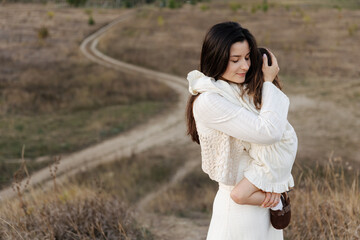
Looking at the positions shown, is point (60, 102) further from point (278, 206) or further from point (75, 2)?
point (75, 2)

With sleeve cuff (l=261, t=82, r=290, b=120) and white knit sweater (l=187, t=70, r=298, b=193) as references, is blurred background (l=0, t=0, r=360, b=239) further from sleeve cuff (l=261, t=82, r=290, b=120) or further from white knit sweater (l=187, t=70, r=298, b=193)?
sleeve cuff (l=261, t=82, r=290, b=120)

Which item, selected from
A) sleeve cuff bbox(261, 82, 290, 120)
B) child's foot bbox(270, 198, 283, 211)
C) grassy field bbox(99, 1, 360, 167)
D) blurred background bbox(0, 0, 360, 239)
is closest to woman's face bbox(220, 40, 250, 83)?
sleeve cuff bbox(261, 82, 290, 120)

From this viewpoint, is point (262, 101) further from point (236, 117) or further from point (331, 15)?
point (331, 15)

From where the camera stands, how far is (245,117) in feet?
5.90

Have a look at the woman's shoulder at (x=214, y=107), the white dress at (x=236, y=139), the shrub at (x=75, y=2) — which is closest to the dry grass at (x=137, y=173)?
the white dress at (x=236, y=139)

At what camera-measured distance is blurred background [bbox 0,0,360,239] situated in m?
3.96

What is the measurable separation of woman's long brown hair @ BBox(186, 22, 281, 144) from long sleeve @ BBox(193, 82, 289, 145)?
0.10 meters

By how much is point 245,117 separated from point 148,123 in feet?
33.0

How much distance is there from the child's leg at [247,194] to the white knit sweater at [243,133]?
0.10 feet

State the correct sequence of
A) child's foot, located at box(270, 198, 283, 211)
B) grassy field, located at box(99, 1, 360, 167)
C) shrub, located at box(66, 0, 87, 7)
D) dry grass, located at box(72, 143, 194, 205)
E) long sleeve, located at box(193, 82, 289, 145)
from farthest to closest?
shrub, located at box(66, 0, 87, 7) → grassy field, located at box(99, 1, 360, 167) → dry grass, located at box(72, 143, 194, 205) → child's foot, located at box(270, 198, 283, 211) → long sleeve, located at box(193, 82, 289, 145)

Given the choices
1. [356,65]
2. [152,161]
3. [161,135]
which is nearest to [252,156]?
[152,161]

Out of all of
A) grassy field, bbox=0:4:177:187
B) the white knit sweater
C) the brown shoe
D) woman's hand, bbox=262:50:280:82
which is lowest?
grassy field, bbox=0:4:177:187

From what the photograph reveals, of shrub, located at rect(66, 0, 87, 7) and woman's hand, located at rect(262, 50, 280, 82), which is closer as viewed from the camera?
woman's hand, located at rect(262, 50, 280, 82)

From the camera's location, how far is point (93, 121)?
470 inches
